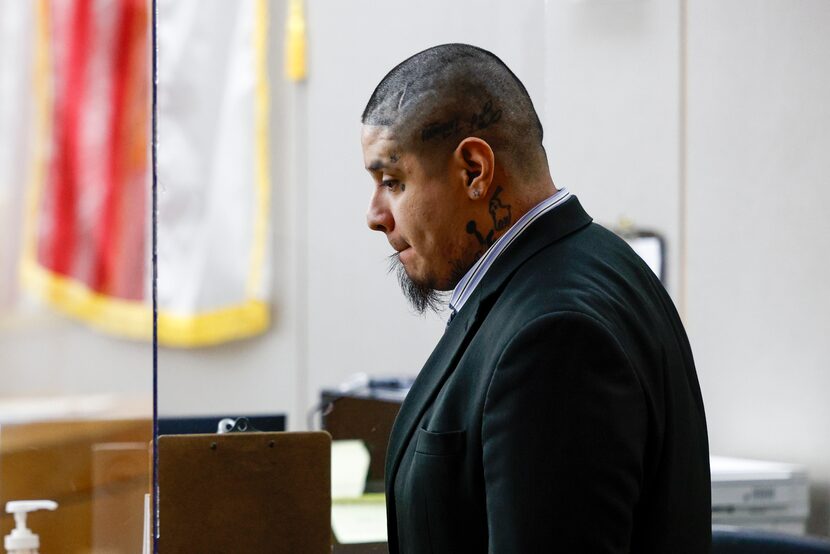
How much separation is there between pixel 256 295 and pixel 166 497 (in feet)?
5.14

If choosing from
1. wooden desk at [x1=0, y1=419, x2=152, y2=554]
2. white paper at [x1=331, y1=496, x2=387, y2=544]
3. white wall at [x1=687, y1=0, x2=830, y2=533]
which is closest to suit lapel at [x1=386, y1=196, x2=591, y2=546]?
white paper at [x1=331, y1=496, x2=387, y2=544]

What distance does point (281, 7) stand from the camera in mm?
2637

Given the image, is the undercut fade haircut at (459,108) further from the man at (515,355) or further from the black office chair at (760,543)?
the black office chair at (760,543)

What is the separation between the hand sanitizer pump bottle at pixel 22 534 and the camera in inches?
43.9

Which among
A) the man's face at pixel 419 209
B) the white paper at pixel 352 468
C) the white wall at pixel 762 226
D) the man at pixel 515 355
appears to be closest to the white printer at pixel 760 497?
the white wall at pixel 762 226

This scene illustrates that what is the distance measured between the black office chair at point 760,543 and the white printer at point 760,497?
0.86 metres

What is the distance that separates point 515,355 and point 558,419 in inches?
2.2

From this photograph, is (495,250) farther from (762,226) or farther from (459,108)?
(762,226)

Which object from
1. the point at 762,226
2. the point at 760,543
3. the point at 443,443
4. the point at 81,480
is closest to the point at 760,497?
the point at 762,226

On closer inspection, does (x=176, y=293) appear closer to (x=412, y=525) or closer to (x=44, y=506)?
(x=44, y=506)

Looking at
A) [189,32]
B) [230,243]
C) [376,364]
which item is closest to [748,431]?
[376,364]

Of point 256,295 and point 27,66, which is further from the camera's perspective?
point 27,66

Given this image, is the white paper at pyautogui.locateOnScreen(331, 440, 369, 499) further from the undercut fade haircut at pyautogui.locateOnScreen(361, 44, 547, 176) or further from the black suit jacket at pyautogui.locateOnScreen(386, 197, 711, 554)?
the undercut fade haircut at pyautogui.locateOnScreen(361, 44, 547, 176)

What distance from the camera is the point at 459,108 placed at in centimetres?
89
